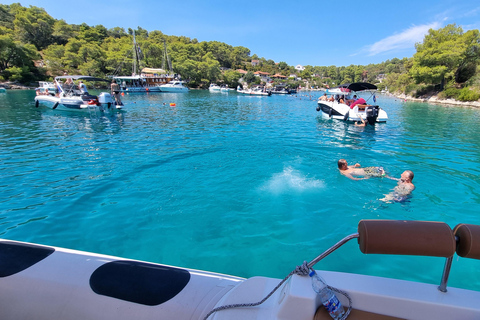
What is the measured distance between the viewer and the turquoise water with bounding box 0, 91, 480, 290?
3.62 metres

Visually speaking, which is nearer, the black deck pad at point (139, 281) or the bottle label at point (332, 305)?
the bottle label at point (332, 305)

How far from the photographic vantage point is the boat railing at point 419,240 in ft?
4.05

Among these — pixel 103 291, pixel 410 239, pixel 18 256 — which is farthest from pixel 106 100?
pixel 410 239

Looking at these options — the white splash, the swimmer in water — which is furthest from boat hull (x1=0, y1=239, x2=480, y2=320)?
the swimmer in water

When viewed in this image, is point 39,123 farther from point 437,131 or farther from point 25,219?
point 437,131

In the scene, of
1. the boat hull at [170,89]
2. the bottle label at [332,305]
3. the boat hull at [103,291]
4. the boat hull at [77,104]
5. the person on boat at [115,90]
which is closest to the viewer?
the bottle label at [332,305]

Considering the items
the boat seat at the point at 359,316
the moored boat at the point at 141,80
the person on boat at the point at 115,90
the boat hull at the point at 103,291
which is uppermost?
the moored boat at the point at 141,80

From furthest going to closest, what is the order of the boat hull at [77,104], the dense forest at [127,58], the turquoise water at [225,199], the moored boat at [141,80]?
the moored boat at [141,80], the dense forest at [127,58], the boat hull at [77,104], the turquoise water at [225,199]

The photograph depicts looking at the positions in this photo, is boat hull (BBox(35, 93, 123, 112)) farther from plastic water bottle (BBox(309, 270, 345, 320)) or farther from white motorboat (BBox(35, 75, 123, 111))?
plastic water bottle (BBox(309, 270, 345, 320))

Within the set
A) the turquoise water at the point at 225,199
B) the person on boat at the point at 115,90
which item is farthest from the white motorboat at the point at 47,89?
the turquoise water at the point at 225,199

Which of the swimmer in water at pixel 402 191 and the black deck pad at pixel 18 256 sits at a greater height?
the black deck pad at pixel 18 256

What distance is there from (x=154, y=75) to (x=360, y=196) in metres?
59.0

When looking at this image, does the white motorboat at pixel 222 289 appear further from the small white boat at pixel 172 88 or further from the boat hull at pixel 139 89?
the small white boat at pixel 172 88

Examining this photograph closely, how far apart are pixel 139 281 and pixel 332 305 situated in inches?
59.1
